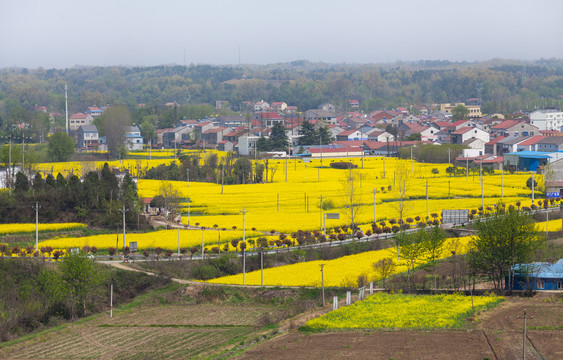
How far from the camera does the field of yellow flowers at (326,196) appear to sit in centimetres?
3762

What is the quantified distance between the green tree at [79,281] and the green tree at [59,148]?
37067 mm

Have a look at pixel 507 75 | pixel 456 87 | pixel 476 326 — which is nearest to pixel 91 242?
pixel 476 326

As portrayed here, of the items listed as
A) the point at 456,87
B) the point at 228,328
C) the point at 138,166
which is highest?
the point at 456,87

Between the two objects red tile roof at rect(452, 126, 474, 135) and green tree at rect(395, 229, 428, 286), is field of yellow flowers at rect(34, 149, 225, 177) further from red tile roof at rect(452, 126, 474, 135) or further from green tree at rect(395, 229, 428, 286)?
green tree at rect(395, 229, 428, 286)

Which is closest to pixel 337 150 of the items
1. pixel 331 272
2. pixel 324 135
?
pixel 324 135

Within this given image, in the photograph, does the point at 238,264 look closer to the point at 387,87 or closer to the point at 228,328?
the point at 228,328

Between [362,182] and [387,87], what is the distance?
312 ft

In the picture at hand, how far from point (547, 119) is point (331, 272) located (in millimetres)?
58996

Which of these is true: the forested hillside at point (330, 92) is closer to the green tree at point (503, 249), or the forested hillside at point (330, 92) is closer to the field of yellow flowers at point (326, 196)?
the field of yellow flowers at point (326, 196)

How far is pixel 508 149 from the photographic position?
208 ft

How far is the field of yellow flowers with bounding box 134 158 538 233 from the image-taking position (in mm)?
37625

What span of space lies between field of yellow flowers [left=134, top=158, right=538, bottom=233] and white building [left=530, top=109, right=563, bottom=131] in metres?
30.1

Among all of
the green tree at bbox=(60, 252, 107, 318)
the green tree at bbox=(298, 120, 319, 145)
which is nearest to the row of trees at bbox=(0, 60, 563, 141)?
the green tree at bbox=(298, 120, 319, 145)

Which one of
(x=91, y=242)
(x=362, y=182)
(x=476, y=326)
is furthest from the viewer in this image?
(x=362, y=182)
